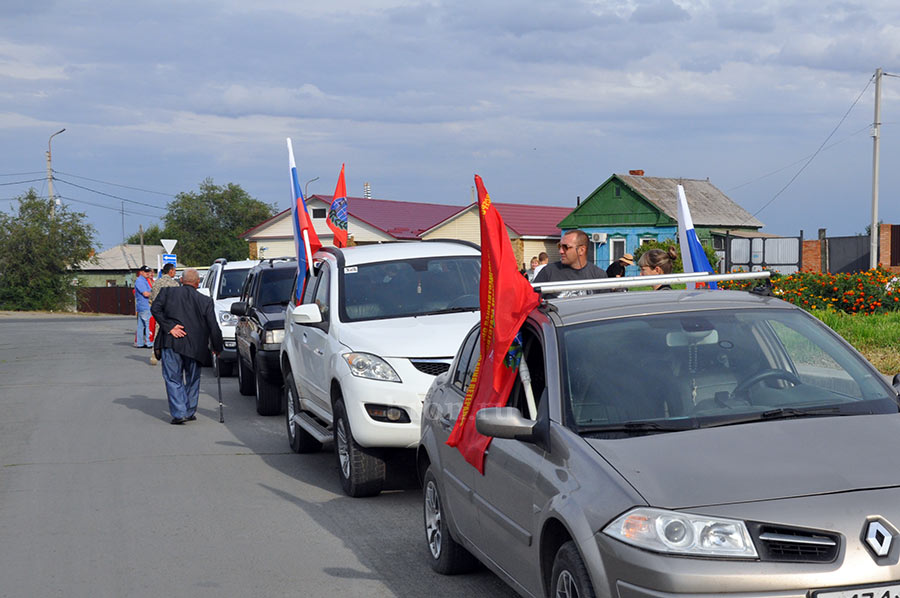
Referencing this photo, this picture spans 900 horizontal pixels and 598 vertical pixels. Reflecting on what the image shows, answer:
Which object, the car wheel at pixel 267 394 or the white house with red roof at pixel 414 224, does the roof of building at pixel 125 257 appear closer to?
the white house with red roof at pixel 414 224

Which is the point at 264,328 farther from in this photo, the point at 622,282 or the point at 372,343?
the point at 622,282

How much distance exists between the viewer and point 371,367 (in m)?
8.27

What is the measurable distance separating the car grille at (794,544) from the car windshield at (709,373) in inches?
32.5

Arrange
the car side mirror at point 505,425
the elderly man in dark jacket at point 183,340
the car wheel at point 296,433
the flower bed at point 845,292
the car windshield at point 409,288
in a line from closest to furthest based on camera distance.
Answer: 1. the car side mirror at point 505,425
2. the car windshield at point 409,288
3. the car wheel at point 296,433
4. the elderly man in dark jacket at point 183,340
5. the flower bed at point 845,292

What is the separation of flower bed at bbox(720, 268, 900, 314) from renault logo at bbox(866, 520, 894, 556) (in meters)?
13.9

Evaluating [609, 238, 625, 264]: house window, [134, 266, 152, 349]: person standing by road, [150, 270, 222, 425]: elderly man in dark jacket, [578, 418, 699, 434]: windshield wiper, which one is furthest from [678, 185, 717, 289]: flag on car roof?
[609, 238, 625, 264]: house window

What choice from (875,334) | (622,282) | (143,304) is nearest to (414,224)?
(143,304)

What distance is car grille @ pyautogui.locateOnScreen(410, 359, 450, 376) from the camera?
27.0 ft

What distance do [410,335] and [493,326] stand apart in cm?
323

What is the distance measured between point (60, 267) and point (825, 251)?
1644 inches

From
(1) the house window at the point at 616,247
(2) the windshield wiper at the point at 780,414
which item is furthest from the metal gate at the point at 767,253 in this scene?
(2) the windshield wiper at the point at 780,414

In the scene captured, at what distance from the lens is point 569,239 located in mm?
9578

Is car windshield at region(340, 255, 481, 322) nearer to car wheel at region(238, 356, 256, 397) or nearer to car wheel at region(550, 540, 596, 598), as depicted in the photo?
car wheel at region(550, 540, 596, 598)

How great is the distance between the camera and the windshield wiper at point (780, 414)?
172 inches
